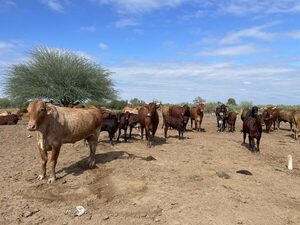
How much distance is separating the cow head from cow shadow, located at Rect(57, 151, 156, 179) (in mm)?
1577

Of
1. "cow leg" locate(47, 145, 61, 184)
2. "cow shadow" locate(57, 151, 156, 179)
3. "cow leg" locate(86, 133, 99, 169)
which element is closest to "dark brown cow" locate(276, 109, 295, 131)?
"cow shadow" locate(57, 151, 156, 179)

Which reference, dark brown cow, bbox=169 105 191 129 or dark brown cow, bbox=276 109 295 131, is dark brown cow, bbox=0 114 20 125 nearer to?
dark brown cow, bbox=169 105 191 129

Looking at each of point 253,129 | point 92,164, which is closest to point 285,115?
point 253,129

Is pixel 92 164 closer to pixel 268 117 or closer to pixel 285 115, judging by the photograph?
pixel 268 117

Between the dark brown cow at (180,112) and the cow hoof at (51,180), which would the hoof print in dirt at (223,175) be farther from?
the dark brown cow at (180,112)

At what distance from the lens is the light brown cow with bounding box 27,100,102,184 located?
9.71 metres

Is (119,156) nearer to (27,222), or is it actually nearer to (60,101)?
(27,222)

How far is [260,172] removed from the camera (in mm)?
11656

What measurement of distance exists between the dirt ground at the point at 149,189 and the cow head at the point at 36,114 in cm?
144

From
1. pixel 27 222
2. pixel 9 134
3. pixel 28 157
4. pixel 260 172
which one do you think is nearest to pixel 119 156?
pixel 28 157

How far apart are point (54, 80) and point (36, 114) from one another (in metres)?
22.2

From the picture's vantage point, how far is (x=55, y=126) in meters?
10.2

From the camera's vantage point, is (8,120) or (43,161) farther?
(8,120)

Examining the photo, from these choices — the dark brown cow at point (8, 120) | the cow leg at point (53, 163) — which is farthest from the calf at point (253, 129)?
the dark brown cow at point (8, 120)
